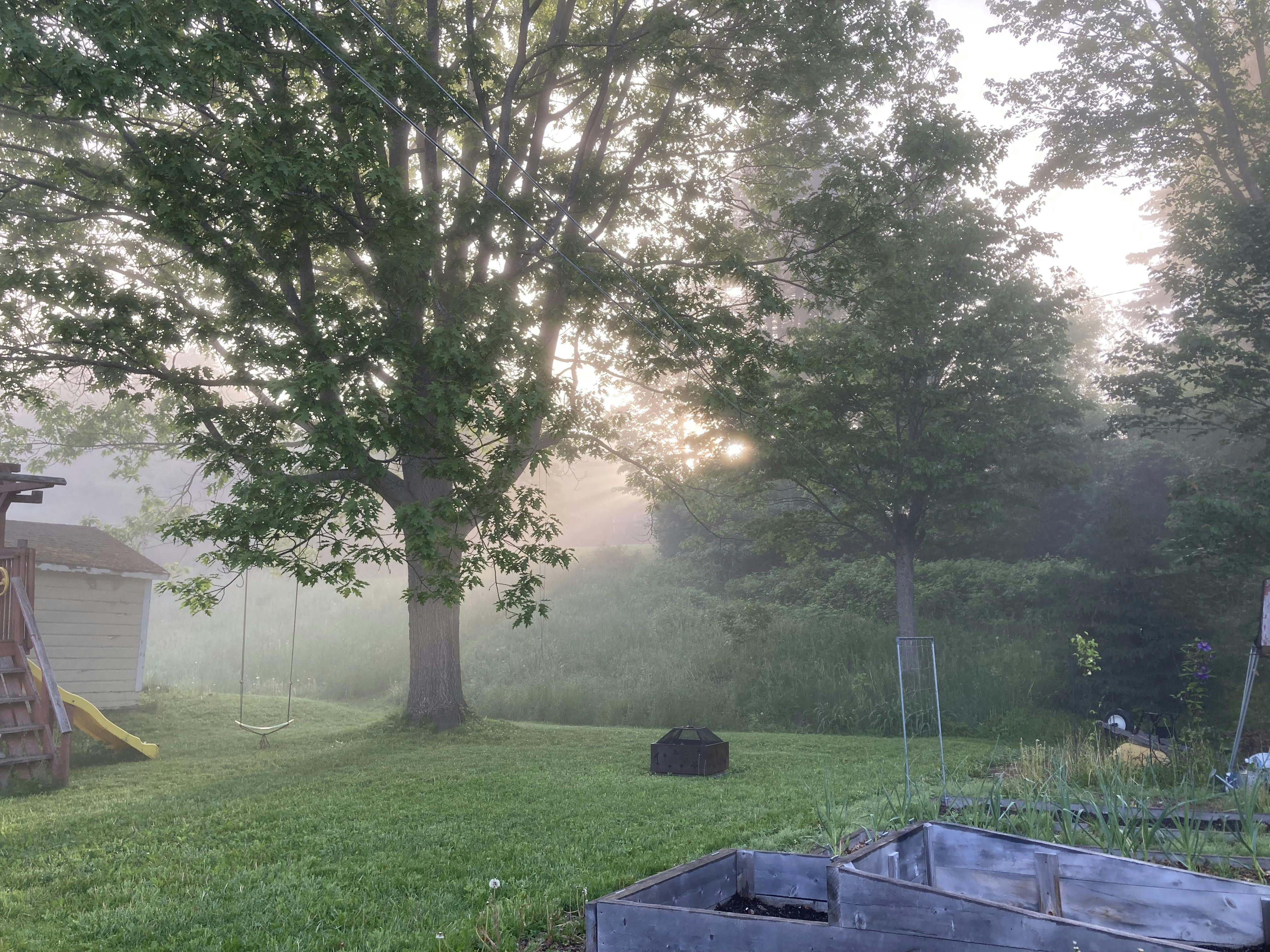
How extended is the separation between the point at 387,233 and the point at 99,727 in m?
8.40

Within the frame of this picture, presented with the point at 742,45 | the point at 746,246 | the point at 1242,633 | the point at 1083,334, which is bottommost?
the point at 1242,633

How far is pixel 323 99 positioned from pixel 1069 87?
58.7 feet

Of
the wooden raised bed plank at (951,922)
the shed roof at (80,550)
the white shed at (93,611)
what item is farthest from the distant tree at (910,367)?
the white shed at (93,611)

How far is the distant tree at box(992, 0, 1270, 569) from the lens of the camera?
15352mm

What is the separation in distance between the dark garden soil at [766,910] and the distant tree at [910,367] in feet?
32.0

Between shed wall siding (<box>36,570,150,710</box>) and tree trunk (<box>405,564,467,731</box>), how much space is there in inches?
297

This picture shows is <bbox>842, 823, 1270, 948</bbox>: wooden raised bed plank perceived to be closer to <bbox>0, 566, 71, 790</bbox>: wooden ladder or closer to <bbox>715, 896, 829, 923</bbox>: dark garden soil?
<bbox>715, 896, 829, 923</bbox>: dark garden soil

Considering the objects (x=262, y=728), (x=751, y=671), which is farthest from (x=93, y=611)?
(x=751, y=671)

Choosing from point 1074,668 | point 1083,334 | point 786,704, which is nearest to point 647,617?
point 786,704

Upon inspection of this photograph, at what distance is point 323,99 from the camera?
1226 cm

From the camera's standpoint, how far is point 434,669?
14.7 meters

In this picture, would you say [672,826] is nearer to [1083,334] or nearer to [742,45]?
[742,45]

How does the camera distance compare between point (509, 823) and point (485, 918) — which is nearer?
point (485, 918)

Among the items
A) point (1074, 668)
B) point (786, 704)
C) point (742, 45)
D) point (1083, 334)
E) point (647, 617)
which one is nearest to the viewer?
point (742, 45)
